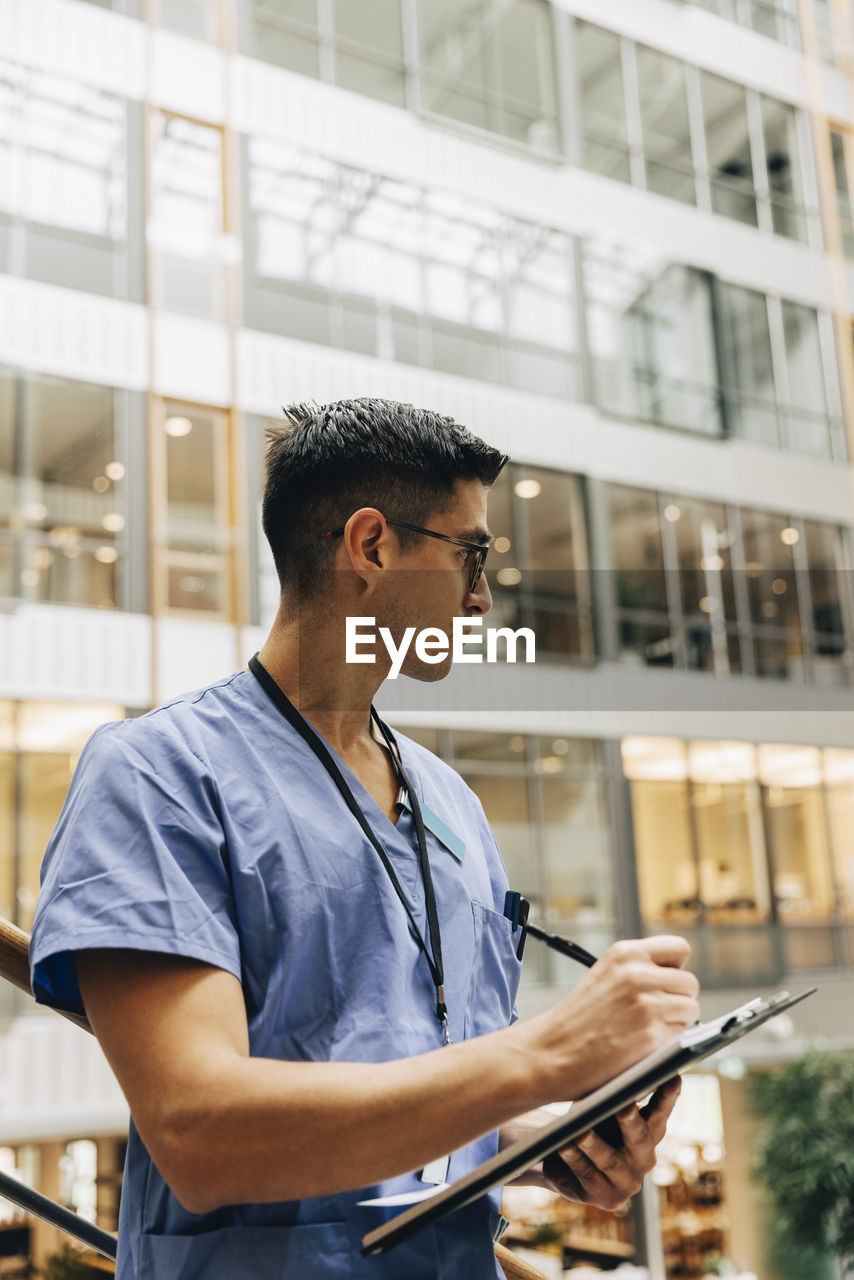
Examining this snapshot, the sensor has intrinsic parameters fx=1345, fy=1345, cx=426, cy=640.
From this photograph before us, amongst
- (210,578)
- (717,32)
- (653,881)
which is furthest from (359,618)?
(717,32)

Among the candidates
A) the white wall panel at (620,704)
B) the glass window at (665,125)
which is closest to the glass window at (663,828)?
the white wall panel at (620,704)

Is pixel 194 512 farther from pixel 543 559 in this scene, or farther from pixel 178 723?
pixel 178 723

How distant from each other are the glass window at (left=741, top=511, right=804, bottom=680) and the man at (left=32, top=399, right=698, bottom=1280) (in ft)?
37.4

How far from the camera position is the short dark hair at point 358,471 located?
1.21m

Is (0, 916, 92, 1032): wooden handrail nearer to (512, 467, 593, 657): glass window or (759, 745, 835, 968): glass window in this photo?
(512, 467, 593, 657): glass window

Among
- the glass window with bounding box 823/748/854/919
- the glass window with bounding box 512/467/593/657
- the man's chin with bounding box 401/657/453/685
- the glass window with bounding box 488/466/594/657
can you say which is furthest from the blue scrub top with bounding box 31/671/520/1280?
the glass window with bounding box 823/748/854/919

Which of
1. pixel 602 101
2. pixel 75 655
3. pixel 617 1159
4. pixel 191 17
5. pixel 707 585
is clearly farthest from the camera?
pixel 602 101

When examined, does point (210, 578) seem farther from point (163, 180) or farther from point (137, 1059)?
point (137, 1059)

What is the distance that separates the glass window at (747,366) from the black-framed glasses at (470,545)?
471 inches

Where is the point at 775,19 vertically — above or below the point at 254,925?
above

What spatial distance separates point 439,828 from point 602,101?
1285 cm

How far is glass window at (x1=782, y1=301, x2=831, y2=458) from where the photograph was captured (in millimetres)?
13414

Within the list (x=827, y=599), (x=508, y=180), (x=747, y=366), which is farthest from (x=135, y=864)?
(x=747, y=366)

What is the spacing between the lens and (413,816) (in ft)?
4.00
